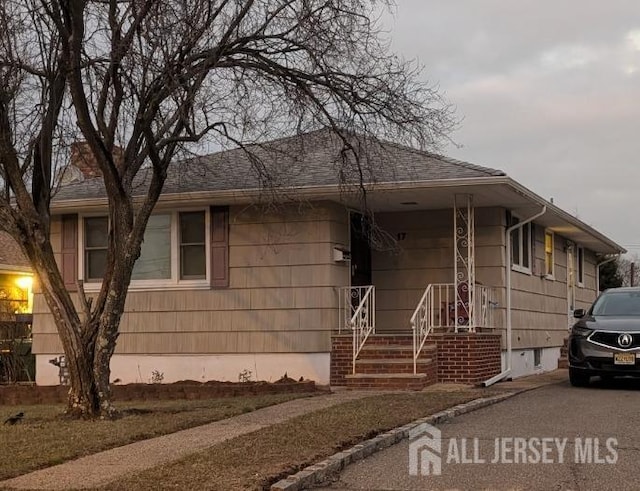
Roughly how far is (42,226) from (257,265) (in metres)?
5.14

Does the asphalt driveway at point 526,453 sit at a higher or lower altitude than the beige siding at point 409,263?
lower

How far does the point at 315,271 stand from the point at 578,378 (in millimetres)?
4574

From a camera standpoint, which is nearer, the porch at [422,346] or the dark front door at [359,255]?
the porch at [422,346]

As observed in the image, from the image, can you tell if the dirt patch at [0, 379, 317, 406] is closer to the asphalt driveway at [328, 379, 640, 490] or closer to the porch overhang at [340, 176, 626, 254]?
the porch overhang at [340, 176, 626, 254]

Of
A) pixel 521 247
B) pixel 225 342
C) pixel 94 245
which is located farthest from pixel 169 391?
pixel 521 247

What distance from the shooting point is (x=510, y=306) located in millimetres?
15891

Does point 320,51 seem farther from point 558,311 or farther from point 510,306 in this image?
point 558,311

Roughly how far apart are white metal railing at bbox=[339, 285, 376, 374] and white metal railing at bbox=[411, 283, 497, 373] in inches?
31.6

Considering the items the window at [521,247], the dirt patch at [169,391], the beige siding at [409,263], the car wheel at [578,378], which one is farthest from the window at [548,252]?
the dirt patch at [169,391]

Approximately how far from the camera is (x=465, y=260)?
1537 cm

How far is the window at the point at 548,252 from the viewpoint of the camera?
63.6 feet

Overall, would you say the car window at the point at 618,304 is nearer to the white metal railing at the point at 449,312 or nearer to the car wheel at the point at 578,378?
the car wheel at the point at 578,378

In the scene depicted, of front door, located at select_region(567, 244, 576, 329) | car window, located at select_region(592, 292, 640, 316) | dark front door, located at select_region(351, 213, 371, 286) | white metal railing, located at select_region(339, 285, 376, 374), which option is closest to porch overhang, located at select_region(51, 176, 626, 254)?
dark front door, located at select_region(351, 213, 371, 286)

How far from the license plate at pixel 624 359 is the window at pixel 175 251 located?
6.56 metres
